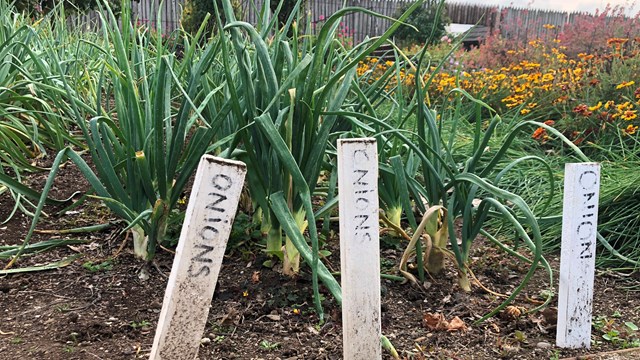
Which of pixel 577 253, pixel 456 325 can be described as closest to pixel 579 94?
pixel 577 253

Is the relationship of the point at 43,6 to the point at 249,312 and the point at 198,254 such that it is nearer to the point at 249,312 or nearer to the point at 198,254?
the point at 249,312

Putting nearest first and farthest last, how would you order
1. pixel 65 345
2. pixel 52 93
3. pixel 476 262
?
pixel 65 345 → pixel 476 262 → pixel 52 93

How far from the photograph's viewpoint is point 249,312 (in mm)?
1657

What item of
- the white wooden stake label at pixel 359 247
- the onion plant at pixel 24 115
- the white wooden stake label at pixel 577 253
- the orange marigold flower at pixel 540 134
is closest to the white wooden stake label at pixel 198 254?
the white wooden stake label at pixel 359 247

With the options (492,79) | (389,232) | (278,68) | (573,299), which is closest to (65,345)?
(278,68)

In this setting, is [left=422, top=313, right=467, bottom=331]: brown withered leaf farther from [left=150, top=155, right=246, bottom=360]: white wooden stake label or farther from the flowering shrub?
the flowering shrub

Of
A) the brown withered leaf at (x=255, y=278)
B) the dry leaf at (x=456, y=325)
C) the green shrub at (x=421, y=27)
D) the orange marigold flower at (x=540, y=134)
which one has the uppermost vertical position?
the brown withered leaf at (x=255, y=278)

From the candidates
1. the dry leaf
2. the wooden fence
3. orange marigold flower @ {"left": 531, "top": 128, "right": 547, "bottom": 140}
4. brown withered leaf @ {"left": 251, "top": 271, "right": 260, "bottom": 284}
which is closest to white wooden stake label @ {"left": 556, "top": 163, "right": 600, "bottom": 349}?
the dry leaf

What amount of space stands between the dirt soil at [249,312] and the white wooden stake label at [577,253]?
0.06m

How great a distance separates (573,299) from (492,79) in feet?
12.5

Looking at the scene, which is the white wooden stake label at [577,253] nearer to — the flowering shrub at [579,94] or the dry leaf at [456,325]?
the dry leaf at [456,325]

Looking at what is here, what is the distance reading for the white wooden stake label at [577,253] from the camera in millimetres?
1655

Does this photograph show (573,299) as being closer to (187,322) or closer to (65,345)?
(187,322)

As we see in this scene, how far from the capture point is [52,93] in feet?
7.92
